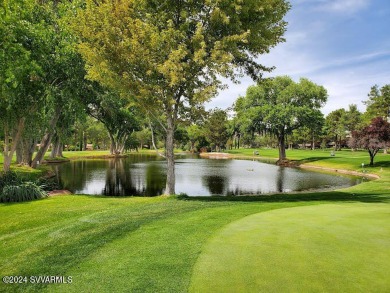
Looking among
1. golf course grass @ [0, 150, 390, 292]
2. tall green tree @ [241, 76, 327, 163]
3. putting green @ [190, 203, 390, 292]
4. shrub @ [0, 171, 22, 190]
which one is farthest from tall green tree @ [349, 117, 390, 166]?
shrub @ [0, 171, 22, 190]

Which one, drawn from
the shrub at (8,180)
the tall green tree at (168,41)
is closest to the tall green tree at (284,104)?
the tall green tree at (168,41)

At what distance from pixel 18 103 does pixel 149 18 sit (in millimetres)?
12396

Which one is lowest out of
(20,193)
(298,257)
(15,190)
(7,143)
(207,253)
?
(20,193)

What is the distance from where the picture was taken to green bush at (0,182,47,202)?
674 inches

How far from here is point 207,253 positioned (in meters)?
6.83

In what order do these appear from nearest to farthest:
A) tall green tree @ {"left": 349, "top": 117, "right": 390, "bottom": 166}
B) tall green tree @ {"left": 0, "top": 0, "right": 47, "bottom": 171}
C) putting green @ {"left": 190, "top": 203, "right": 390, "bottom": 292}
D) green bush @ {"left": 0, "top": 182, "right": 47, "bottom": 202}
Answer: putting green @ {"left": 190, "top": 203, "right": 390, "bottom": 292} → tall green tree @ {"left": 0, "top": 0, "right": 47, "bottom": 171} → green bush @ {"left": 0, "top": 182, "right": 47, "bottom": 202} → tall green tree @ {"left": 349, "top": 117, "right": 390, "bottom": 166}

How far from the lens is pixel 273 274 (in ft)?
18.3

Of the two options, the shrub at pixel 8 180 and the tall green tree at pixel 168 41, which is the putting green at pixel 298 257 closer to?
the tall green tree at pixel 168 41

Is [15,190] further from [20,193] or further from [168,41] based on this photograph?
[168,41]

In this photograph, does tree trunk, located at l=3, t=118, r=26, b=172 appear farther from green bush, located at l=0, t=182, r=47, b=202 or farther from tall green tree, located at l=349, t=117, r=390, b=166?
tall green tree, located at l=349, t=117, r=390, b=166

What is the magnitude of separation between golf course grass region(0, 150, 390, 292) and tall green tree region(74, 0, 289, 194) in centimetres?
889

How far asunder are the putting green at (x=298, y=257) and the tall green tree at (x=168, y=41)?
1031 cm

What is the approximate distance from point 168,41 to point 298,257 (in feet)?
43.8

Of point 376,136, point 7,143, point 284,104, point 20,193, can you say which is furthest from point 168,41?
point 284,104
